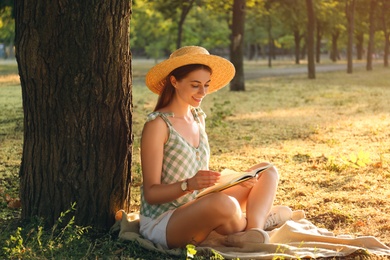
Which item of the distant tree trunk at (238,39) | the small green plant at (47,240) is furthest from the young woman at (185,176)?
the distant tree trunk at (238,39)

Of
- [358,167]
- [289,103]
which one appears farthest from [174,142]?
[289,103]

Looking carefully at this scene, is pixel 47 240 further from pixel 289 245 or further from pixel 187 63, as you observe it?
pixel 289 245

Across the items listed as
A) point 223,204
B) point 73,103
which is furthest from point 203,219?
point 73,103

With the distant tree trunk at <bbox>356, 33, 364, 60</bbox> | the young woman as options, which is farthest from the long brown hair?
the distant tree trunk at <bbox>356, 33, 364, 60</bbox>

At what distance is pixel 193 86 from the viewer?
194 inches

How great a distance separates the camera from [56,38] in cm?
506

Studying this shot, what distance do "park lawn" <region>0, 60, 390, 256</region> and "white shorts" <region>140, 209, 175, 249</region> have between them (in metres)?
0.26

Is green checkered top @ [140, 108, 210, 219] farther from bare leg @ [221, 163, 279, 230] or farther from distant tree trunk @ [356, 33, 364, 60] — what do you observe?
distant tree trunk @ [356, 33, 364, 60]

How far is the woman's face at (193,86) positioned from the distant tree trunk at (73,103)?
518 millimetres

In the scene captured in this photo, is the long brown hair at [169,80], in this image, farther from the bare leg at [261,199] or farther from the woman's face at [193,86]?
the bare leg at [261,199]

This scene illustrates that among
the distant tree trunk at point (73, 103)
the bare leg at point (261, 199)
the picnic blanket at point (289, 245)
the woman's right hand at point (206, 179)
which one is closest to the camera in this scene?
the woman's right hand at point (206, 179)

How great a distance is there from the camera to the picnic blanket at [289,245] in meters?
4.69

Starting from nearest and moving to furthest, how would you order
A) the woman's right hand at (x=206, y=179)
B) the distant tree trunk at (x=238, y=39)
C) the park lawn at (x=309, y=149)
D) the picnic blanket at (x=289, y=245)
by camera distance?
the woman's right hand at (x=206, y=179)
the picnic blanket at (x=289, y=245)
the park lawn at (x=309, y=149)
the distant tree trunk at (x=238, y=39)

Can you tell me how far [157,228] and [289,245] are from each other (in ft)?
2.93
